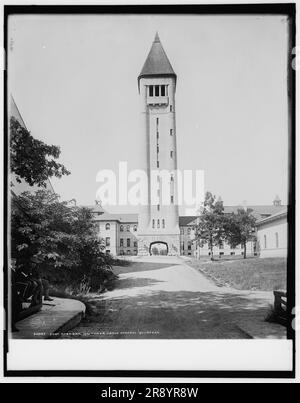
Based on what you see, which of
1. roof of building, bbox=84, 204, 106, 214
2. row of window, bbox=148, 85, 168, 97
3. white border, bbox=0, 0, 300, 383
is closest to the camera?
white border, bbox=0, 0, 300, 383

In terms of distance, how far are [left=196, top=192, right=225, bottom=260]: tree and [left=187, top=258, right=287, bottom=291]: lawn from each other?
15 cm

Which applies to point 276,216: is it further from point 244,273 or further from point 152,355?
point 152,355

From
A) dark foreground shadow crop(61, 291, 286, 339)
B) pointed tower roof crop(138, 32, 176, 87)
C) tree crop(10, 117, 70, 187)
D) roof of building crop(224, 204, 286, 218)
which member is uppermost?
pointed tower roof crop(138, 32, 176, 87)

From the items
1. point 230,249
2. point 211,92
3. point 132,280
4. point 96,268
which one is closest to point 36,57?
point 211,92

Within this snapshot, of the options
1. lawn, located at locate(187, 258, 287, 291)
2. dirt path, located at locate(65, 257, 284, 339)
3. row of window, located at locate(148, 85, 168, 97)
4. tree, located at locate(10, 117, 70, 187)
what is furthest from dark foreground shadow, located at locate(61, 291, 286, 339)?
row of window, located at locate(148, 85, 168, 97)

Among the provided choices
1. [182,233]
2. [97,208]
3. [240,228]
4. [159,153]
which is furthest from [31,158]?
[240,228]

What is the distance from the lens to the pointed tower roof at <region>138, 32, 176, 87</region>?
11.5 feet

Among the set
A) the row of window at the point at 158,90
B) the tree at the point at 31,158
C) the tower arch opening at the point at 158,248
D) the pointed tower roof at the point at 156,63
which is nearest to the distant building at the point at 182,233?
the tower arch opening at the point at 158,248

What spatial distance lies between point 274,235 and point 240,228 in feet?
1.05

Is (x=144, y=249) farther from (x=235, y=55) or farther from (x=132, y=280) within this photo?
(x=235, y=55)

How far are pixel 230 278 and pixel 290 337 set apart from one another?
70 centimetres

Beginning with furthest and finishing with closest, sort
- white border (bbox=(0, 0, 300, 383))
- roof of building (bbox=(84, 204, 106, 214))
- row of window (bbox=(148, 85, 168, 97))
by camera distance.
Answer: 1. row of window (bbox=(148, 85, 168, 97))
2. roof of building (bbox=(84, 204, 106, 214))
3. white border (bbox=(0, 0, 300, 383))

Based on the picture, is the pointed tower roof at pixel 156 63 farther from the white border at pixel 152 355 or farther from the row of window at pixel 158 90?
the white border at pixel 152 355

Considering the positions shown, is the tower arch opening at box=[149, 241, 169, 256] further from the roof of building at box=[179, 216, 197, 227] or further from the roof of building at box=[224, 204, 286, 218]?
the roof of building at box=[224, 204, 286, 218]
